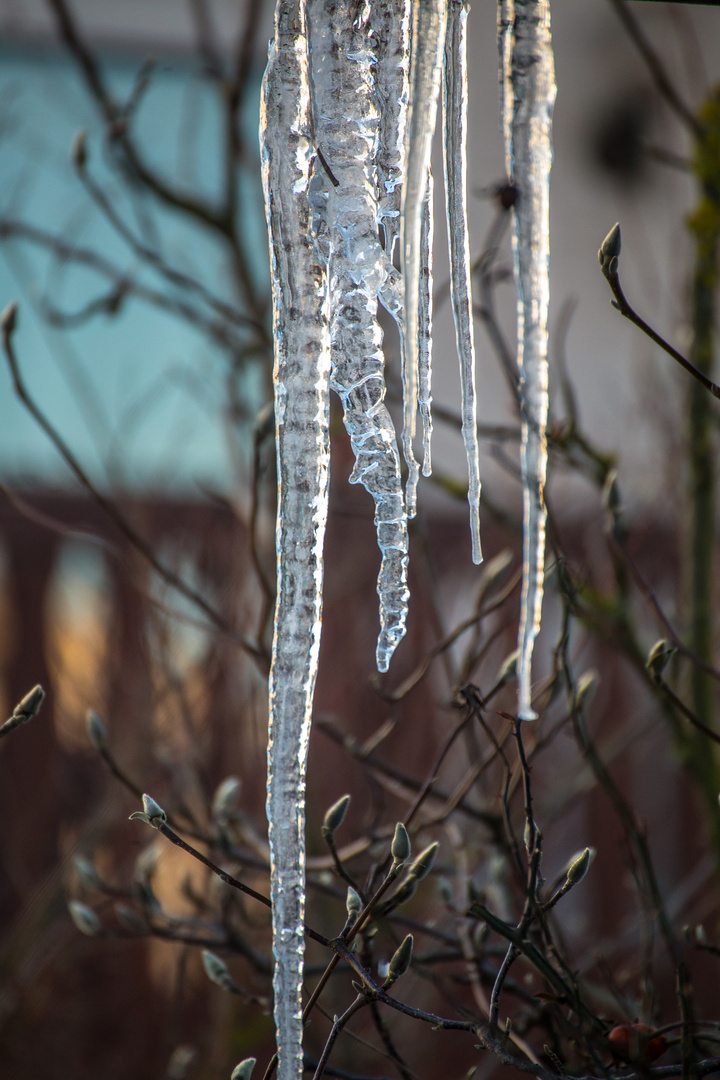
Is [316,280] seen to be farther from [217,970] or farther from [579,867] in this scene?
[217,970]

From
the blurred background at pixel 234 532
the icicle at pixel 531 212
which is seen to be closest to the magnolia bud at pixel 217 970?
the blurred background at pixel 234 532

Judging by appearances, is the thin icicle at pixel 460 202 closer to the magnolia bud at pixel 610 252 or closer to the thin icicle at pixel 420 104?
the thin icicle at pixel 420 104

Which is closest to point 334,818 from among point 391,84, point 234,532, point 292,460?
point 292,460

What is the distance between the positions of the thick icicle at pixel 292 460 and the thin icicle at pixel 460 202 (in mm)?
132

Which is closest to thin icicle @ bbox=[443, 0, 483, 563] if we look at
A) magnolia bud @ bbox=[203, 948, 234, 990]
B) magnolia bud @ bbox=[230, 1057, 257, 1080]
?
magnolia bud @ bbox=[230, 1057, 257, 1080]

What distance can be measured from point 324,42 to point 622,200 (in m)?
4.03

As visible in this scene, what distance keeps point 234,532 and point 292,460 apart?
2.63m

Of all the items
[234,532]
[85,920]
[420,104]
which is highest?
[420,104]

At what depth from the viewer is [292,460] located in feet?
2.39

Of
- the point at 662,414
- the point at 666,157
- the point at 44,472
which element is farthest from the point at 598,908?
the point at 666,157

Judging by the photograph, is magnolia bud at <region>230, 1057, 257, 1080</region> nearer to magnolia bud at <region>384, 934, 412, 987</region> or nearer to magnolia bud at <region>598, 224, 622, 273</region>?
magnolia bud at <region>384, 934, 412, 987</region>

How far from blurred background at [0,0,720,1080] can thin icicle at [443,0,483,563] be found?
0.37 meters

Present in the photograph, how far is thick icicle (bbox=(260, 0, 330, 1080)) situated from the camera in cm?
72

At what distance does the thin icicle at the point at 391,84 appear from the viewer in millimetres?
723
